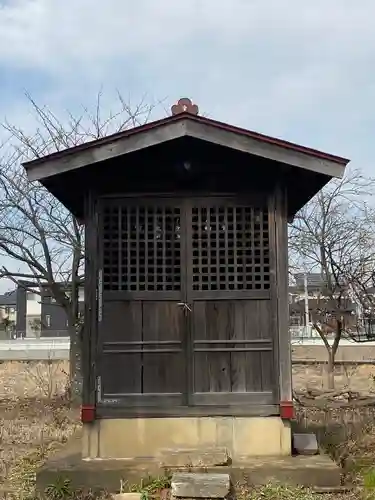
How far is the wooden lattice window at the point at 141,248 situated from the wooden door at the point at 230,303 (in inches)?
7.3

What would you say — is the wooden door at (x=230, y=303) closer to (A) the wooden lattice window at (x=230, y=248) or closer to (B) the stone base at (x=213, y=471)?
(A) the wooden lattice window at (x=230, y=248)

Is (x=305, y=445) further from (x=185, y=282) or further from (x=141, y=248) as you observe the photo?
(x=141, y=248)

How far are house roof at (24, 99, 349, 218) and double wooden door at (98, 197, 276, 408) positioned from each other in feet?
1.95

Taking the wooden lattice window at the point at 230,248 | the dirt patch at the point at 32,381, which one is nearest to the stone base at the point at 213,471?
the wooden lattice window at the point at 230,248

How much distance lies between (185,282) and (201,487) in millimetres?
1963

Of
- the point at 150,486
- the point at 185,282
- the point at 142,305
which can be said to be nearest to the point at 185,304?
the point at 185,282

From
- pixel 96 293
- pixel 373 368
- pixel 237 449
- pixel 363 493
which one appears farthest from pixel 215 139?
pixel 373 368

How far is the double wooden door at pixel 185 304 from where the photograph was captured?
19.4ft

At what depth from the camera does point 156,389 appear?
19.4 feet

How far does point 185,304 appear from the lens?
596 cm

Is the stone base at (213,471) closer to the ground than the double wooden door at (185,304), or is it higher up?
closer to the ground

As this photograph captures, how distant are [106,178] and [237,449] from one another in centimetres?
302

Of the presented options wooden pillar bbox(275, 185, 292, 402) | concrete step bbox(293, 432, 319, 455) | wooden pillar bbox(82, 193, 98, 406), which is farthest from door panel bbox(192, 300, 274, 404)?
wooden pillar bbox(82, 193, 98, 406)

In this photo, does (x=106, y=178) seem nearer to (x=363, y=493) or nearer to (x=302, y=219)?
(x=363, y=493)
